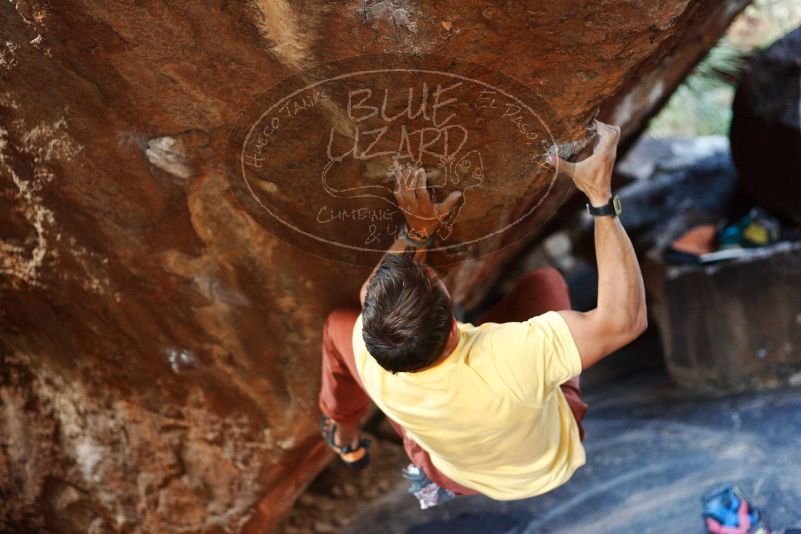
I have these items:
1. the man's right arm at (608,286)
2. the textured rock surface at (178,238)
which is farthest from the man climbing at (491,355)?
the textured rock surface at (178,238)

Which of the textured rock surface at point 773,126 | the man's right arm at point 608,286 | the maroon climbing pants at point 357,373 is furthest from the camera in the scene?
the textured rock surface at point 773,126

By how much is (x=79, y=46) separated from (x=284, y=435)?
137cm

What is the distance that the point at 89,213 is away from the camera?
2.00 m

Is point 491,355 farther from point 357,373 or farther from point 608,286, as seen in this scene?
point 357,373

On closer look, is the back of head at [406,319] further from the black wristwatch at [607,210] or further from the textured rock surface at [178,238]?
the textured rock surface at [178,238]

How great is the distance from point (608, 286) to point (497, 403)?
331 millimetres

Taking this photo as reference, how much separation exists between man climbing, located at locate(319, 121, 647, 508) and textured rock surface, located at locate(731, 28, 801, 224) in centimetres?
149

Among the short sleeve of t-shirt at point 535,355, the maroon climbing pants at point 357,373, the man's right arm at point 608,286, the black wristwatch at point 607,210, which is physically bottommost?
the maroon climbing pants at point 357,373

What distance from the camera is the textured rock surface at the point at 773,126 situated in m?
2.80

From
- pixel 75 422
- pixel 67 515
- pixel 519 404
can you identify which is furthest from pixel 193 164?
pixel 67 515

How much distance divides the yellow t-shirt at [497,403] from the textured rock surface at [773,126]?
166cm

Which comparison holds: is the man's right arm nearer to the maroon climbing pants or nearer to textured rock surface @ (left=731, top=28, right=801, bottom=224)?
the maroon climbing pants

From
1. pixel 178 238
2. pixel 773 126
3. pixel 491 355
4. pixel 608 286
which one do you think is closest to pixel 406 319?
pixel 491 355

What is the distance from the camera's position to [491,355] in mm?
1535
